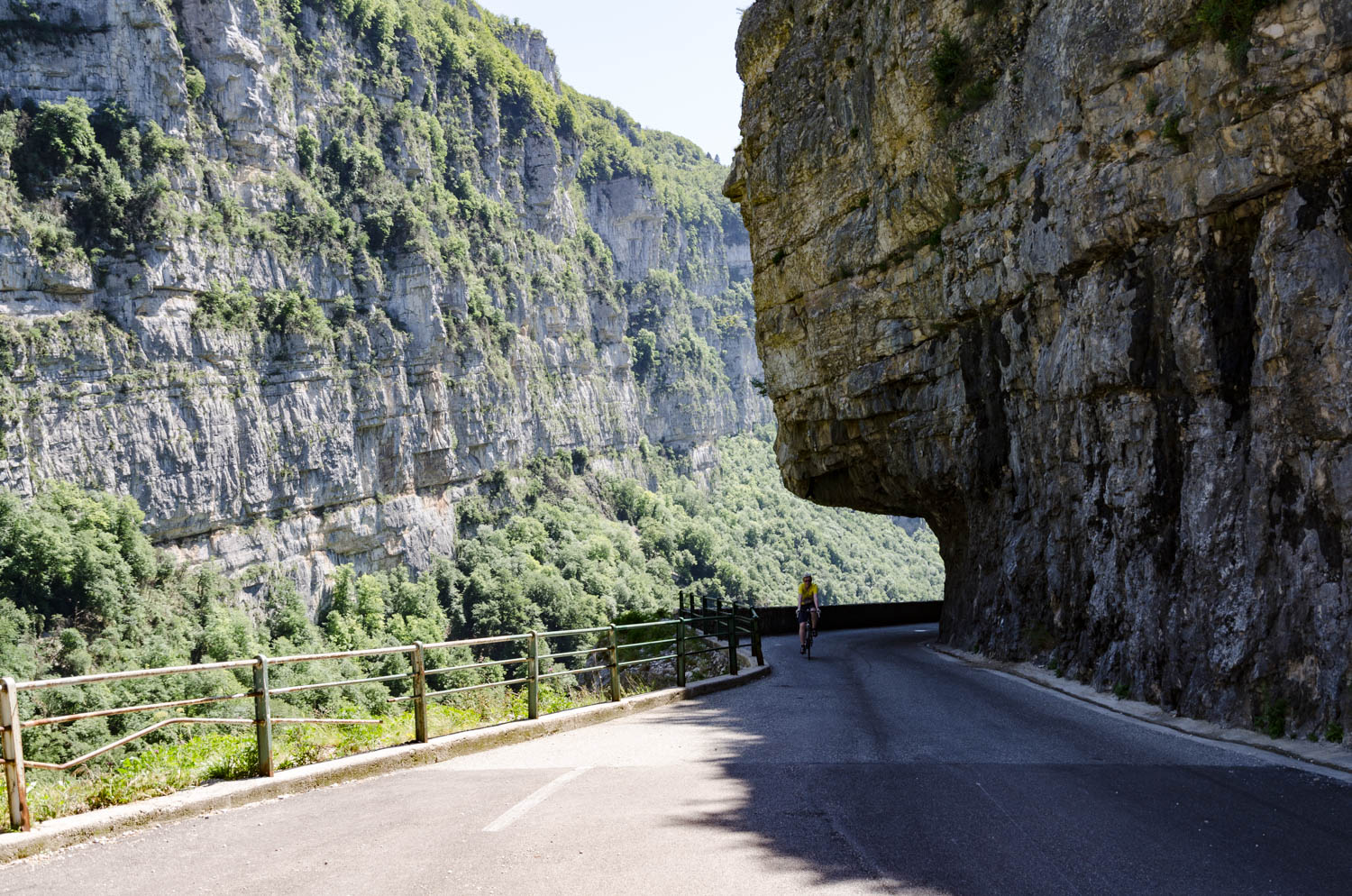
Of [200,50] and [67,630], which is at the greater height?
[200,50]

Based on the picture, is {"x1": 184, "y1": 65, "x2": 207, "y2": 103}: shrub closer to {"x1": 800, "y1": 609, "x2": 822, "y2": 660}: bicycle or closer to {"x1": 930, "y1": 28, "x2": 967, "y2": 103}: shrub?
{"x1": 930, "y1": 28, "x2": 967, "y2": 103}: shrub

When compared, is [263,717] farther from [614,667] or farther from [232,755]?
[614,667]

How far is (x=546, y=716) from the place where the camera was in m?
10.8

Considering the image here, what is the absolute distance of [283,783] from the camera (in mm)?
7453

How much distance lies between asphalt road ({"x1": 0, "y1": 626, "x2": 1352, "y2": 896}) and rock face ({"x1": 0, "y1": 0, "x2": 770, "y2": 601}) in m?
63.4

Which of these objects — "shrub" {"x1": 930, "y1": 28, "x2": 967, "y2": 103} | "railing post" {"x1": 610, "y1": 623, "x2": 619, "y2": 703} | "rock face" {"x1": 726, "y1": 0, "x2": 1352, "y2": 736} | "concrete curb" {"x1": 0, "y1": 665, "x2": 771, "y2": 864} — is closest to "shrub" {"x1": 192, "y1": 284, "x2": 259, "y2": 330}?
"rock face" {"x1": 726, "y1": 0, "x2": 1352, "y2": 736}

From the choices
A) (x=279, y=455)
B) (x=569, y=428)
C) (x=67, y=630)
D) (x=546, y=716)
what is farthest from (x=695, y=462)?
(x=546, y=716)

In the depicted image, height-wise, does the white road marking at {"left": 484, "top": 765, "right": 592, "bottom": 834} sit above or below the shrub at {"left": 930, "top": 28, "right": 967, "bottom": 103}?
below

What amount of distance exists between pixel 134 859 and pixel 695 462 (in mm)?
153934

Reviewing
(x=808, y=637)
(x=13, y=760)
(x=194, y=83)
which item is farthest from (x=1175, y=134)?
(x=194, y=83)

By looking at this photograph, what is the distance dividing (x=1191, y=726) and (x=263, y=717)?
8.84 metres

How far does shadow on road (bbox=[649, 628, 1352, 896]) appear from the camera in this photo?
5.21 meters

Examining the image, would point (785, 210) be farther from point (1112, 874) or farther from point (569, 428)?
point (569, 428)

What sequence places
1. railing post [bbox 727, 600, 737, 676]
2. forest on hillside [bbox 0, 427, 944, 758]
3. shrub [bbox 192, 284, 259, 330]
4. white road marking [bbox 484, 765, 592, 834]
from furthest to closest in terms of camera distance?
1. shrub [bbox 192, 284, 259, 330]
2. forest on hillside [bbox 0, 427, 944, 758]
3. railing post [bbox 727, 600, 737, 676]
4. white road marking [bbox 484, 765, 592, 834]
